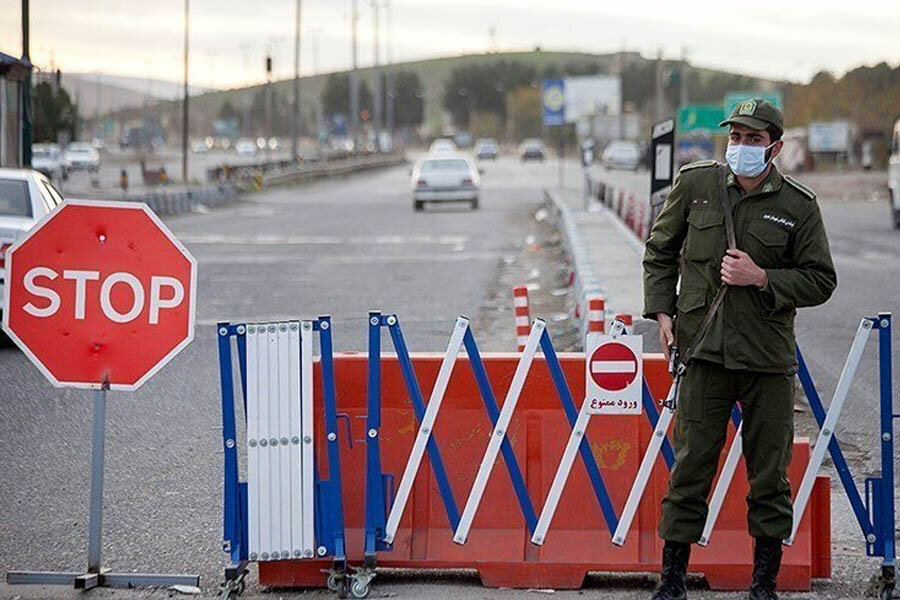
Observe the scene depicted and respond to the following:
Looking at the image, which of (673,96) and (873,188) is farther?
(673,96)

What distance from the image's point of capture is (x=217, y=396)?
11500mm

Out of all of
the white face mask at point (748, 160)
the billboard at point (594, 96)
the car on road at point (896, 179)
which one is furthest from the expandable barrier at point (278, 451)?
the billboard at point (594, 96)

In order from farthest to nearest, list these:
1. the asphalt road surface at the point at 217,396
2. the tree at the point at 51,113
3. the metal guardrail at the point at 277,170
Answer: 1. the metal guardrail at the point at 277,170
2. the tree at the point at 51,113
3. the asphalt road surface at the point at 217,396

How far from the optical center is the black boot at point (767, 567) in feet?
19.5

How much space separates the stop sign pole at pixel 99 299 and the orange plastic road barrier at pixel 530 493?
28.3 inches

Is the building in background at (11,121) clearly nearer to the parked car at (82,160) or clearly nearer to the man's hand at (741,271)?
the man's hand at (741,271)

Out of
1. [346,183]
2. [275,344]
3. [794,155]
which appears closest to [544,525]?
[275,344]

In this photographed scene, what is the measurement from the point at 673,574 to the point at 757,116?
1772mm

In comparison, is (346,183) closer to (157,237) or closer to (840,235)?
(840,235)

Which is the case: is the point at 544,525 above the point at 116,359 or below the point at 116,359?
below

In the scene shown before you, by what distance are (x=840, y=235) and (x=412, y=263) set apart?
11.6 metres

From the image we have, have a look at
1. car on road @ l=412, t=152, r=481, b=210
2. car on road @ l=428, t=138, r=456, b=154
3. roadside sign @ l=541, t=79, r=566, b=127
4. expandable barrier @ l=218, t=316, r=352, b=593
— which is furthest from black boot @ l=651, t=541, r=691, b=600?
car on road @ l=428, t=138, r=456, b=154

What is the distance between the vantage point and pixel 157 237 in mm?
6426

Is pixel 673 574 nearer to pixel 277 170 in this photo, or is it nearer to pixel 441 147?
pixel 277 170
